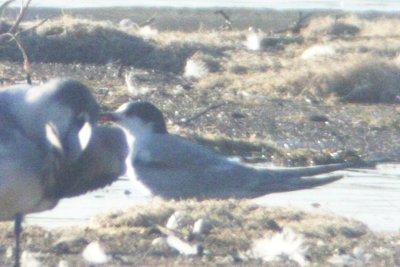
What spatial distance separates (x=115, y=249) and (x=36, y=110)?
1.35m

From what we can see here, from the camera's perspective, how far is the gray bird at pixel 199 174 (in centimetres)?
929

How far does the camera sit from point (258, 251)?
24.1 ft

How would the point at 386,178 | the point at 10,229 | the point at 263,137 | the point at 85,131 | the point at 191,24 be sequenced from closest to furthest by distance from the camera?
the point at 85,131 < the point at 10,229 < the point at 386,178 < the point at 263,137 < the point at 191,24

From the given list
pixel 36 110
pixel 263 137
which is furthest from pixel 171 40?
pixel 36 110

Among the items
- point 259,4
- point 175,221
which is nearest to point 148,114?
point 175,221

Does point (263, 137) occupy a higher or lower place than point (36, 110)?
lower

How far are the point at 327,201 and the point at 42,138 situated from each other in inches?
148

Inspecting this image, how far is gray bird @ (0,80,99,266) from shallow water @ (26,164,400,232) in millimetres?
2000

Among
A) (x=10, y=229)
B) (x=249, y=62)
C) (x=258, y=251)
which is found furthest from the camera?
(x=249, y=62)

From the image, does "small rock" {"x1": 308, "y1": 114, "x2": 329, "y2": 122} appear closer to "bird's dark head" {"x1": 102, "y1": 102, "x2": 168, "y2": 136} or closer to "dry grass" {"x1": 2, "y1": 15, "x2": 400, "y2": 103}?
"dry grass" {"x1": 2, "y1": 15, "x2": 400, "y2": 103}

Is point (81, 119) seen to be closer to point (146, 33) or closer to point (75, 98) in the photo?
point (75, 98)

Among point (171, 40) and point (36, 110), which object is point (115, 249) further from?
point (171, 40)

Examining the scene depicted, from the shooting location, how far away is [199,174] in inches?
368

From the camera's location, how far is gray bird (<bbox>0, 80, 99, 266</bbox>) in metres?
6.20
